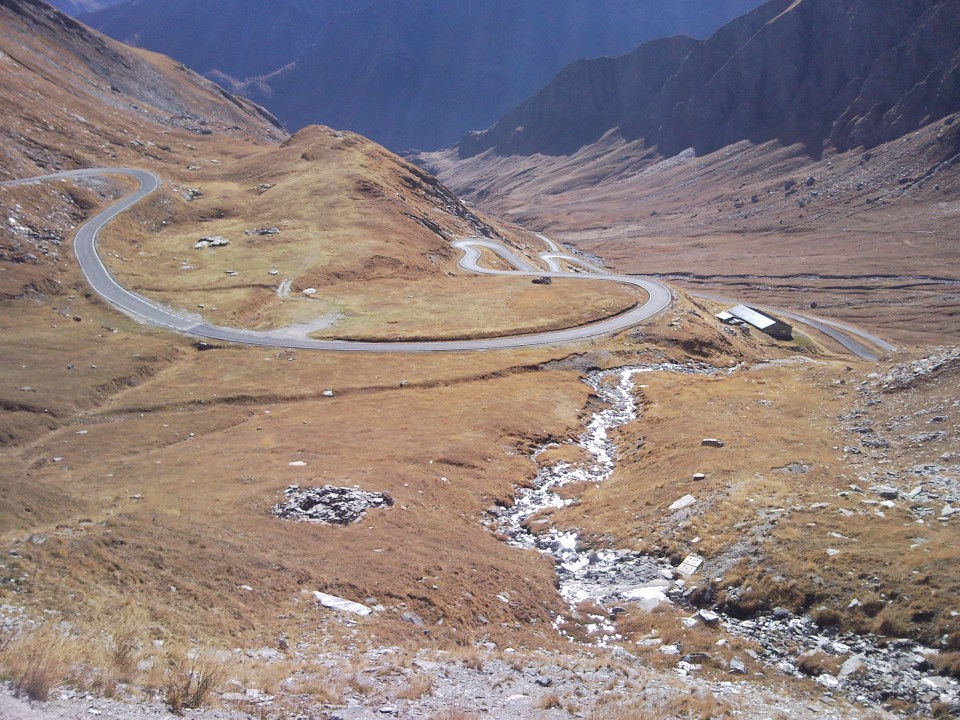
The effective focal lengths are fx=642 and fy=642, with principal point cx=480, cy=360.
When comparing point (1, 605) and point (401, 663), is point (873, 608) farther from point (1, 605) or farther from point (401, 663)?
point (1, 605)

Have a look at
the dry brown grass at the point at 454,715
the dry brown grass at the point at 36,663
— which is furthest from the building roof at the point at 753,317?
the dry brown grass at the point at 36,663

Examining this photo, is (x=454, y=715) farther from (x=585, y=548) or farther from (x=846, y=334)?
(x=846, y=334)

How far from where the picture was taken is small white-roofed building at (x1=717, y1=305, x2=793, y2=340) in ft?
366

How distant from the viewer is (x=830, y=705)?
18422mm

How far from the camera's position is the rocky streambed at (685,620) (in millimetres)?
18719

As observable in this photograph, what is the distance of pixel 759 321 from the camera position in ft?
379

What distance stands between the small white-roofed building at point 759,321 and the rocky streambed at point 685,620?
76.7 meters

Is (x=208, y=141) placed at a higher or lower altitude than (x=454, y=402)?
higher

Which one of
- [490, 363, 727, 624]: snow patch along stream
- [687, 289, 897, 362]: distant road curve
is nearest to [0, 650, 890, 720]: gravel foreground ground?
[490, 363, 727, 624]: snow patch along stream

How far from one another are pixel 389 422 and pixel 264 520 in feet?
74.3

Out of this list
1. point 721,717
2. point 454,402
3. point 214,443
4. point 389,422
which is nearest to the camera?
point 721,717

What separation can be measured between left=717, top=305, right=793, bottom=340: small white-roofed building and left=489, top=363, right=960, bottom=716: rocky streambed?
76.7 meters

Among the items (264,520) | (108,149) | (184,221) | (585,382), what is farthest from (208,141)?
(264,520)

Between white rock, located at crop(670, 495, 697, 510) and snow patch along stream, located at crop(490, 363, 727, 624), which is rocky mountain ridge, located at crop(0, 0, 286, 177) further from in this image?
white rock, located at crop(670, 495, 697, 510)
